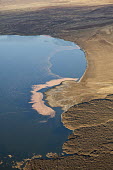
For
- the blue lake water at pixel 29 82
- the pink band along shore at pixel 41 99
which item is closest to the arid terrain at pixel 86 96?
the pink band along shore at pixel 41 99

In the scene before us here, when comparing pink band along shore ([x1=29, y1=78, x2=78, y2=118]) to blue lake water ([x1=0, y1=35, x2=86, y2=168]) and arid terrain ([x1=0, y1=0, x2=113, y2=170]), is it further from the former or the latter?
arid terrain ([x1=0, y1=0, x2=113, y2=170])

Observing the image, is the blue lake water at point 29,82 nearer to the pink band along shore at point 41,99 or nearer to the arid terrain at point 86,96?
the pink band along shore at point 41,99

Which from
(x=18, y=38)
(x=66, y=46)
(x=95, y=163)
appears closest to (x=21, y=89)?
(x=95, y=163)

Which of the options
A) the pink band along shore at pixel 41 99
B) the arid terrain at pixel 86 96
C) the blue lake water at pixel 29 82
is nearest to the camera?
the arid terrain at pixel 86 96

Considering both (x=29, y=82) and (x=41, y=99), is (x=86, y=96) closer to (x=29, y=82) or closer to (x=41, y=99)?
(x=41, y=99)

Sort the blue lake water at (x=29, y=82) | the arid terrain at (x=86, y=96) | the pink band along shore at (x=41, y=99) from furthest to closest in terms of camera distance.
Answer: the pink band along shore at (x=41, y=99)
the blue lake water at (x=29, y=82)
the arid terrain at (x=86, y=96)

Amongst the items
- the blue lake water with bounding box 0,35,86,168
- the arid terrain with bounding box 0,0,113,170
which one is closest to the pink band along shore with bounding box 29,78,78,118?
the blue lake water with bounding box 0,35,86,168
